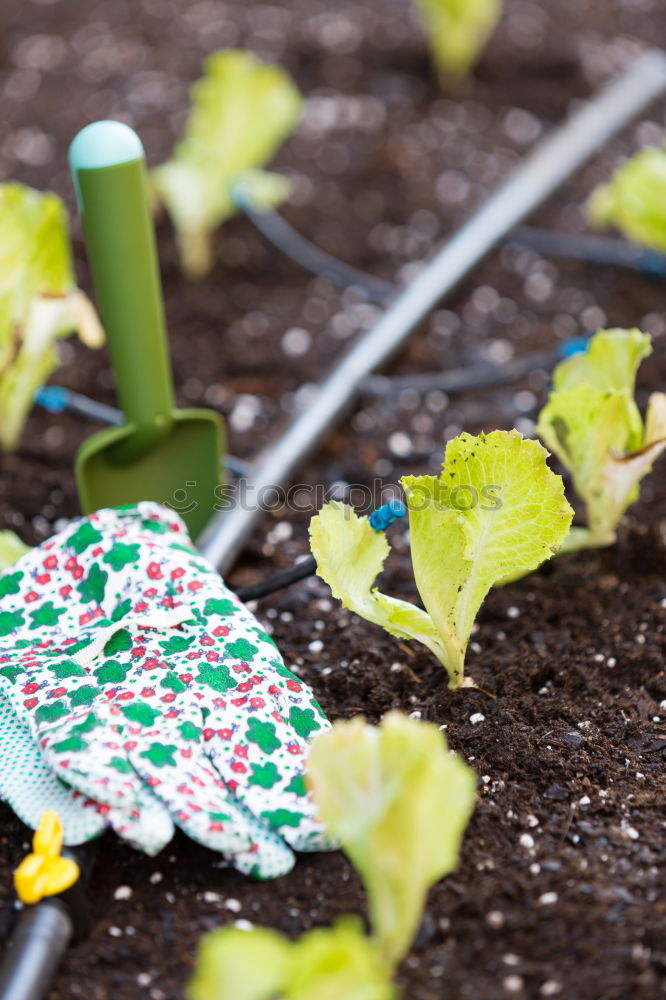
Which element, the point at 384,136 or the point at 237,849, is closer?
the point at 237,849

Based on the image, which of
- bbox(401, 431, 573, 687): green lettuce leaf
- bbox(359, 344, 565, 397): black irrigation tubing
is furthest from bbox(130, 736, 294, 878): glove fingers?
bbox(359, 344, 565, 397): black irrigation tubing

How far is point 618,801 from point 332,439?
34.5 inches

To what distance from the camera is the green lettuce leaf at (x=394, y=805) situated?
2.70 ft

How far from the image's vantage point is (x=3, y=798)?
107 cm

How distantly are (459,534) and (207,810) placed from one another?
39cm

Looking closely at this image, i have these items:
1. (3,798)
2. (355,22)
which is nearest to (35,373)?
(3,798)

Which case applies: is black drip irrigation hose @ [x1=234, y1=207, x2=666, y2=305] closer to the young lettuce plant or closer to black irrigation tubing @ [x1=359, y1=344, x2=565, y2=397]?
black irrigation tubing @ [x1=359, y1=344, x2=565, y2=397]

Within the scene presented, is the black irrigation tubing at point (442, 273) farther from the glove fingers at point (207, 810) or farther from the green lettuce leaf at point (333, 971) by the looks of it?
the green lettuce leaf at point (333, 971)

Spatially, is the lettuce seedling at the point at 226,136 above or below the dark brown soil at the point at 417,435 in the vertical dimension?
above

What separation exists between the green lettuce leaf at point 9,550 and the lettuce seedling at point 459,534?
438 mm

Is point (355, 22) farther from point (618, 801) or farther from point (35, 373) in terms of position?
point (618, 801)

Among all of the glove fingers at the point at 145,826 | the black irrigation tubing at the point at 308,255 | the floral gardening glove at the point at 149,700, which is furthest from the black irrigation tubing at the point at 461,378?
the glove fingers at the point at 145,826

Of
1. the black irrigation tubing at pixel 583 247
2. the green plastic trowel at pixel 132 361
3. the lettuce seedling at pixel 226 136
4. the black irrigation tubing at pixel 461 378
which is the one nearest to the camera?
the green plastic trowel at pixel 132 361

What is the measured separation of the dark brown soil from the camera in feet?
3.25
